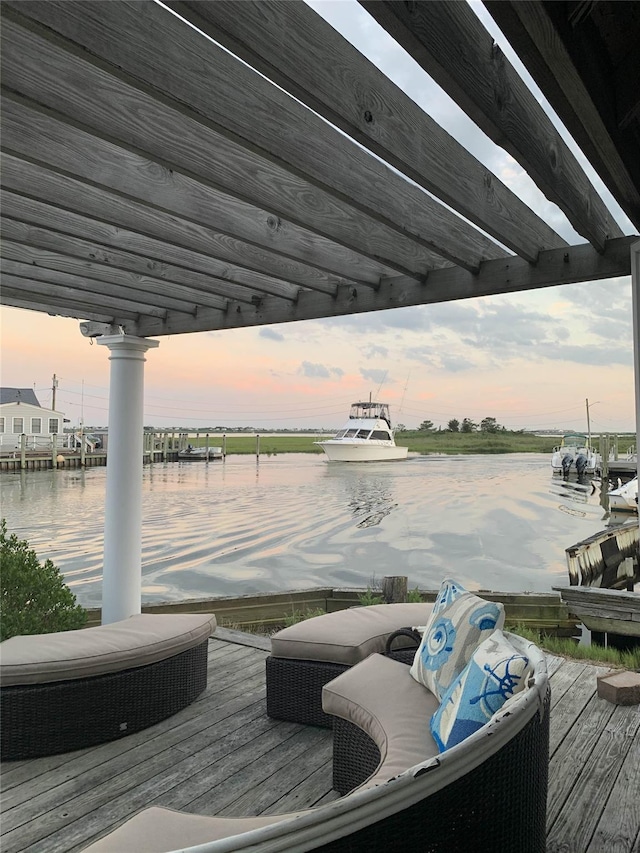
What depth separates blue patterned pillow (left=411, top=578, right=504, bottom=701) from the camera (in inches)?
80.6

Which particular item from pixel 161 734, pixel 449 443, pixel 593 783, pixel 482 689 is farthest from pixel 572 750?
pixel 449 443

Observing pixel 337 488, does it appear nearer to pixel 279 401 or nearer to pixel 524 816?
pixel 279 401

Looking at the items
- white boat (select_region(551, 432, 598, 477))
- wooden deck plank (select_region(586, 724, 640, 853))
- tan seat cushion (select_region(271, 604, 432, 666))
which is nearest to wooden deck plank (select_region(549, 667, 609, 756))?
wooden deck plank (select_region(586, 724, 640, 853))

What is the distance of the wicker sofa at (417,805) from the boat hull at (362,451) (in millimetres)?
14304

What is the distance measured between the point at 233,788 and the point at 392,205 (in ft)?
7.34

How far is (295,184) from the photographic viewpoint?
6.66ft

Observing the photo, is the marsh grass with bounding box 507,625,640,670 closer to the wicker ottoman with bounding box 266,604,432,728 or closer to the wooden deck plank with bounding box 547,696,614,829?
the wooden deck plank with bounding box 547,696,614,829

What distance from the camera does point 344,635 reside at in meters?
2.90

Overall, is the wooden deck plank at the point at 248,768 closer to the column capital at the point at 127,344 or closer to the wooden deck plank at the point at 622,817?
the wooden deck plank at the point at 622,817

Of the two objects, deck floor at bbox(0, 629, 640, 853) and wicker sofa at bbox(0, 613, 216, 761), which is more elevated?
wicker sofa at bbox(0, 613, 216, 761)

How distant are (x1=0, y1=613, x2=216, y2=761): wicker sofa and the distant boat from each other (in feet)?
75.9

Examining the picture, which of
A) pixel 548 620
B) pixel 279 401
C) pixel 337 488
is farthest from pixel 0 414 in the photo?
pixel 548 620

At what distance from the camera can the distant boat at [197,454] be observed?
26286 mm

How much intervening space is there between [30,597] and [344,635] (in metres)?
1.96
